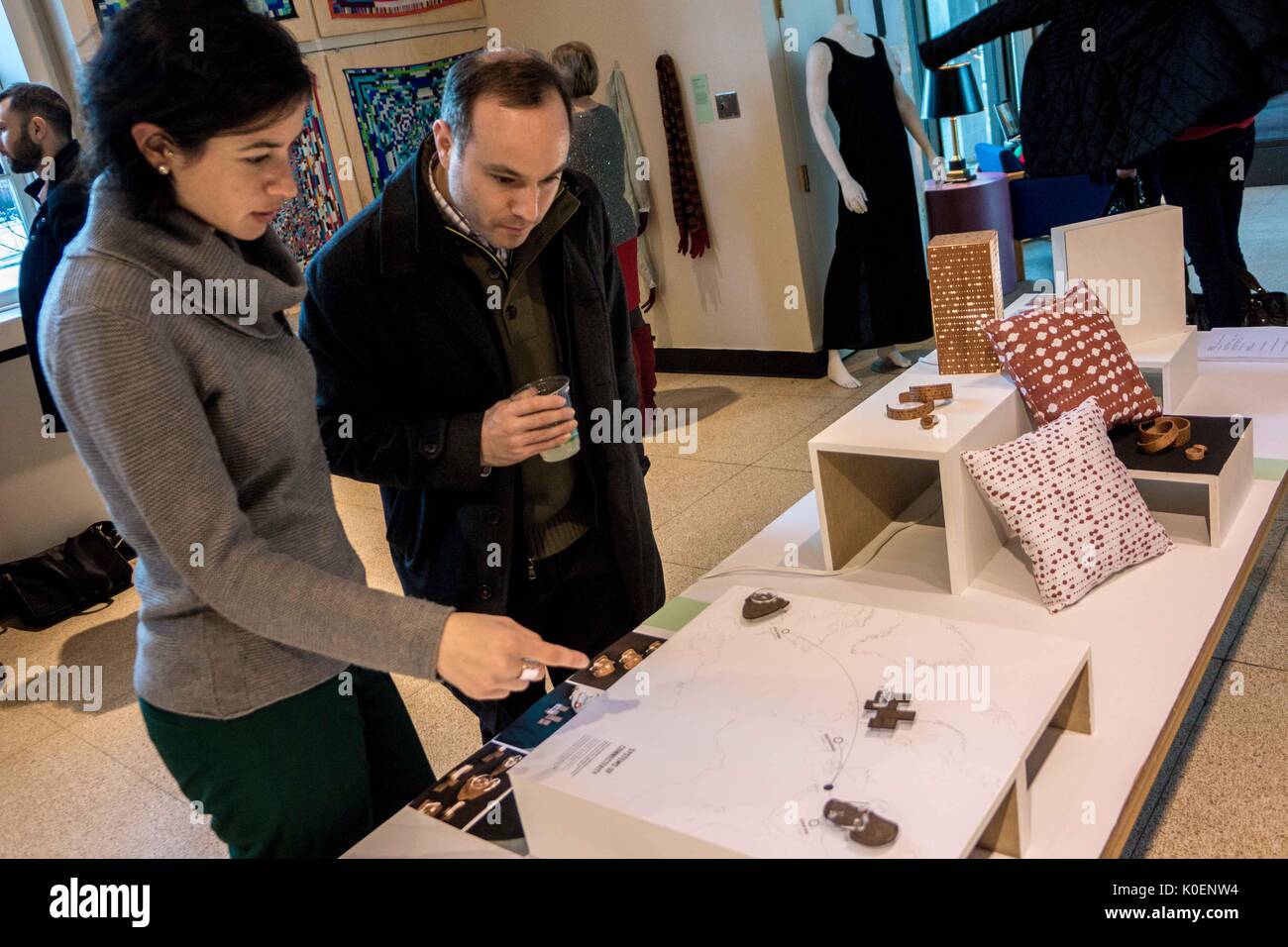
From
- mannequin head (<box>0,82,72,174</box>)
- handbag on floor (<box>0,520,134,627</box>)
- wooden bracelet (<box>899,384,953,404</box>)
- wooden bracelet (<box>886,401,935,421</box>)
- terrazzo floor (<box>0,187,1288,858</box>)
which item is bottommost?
terrazzo floor (<box>0,187,1288,858</box>)

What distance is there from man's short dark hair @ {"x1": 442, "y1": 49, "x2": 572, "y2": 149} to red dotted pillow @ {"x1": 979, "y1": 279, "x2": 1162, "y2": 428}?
114 cm

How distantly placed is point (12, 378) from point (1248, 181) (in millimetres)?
7221

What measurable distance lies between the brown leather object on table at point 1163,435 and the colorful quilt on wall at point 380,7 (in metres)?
4.30

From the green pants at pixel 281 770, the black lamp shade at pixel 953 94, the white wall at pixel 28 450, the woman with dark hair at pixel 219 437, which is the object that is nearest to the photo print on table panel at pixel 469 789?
the green pants at pixel 281 770

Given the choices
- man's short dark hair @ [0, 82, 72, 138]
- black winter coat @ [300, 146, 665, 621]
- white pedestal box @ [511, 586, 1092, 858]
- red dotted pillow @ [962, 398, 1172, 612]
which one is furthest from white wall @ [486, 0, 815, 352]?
white pedestal box @ [511, 586, 1092, 858]

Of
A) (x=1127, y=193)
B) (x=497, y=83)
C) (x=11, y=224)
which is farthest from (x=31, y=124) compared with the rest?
(x=1127, y=193)

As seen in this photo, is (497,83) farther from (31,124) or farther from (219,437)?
(31,124)

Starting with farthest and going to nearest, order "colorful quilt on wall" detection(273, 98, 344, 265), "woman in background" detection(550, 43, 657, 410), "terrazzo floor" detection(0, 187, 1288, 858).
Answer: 1. "colorful quilt on wall" detection(273, 98, 344, 265)
2. "woman in background" detection(550, 43, 657, 410)
3. "terrazzo floor" detection(0, 187, 1288, 858)

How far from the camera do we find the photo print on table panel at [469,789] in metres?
1.64

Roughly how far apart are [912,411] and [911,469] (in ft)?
1.27

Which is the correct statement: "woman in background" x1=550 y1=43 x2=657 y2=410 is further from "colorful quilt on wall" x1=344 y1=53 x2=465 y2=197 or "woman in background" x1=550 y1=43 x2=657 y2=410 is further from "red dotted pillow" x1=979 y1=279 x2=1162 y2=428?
"red dotted pillow" x1=979 y1=279 x2=1162 y2=428

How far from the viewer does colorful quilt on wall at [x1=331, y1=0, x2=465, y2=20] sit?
17.1ft

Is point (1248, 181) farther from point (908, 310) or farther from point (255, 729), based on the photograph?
point (255, 729)
